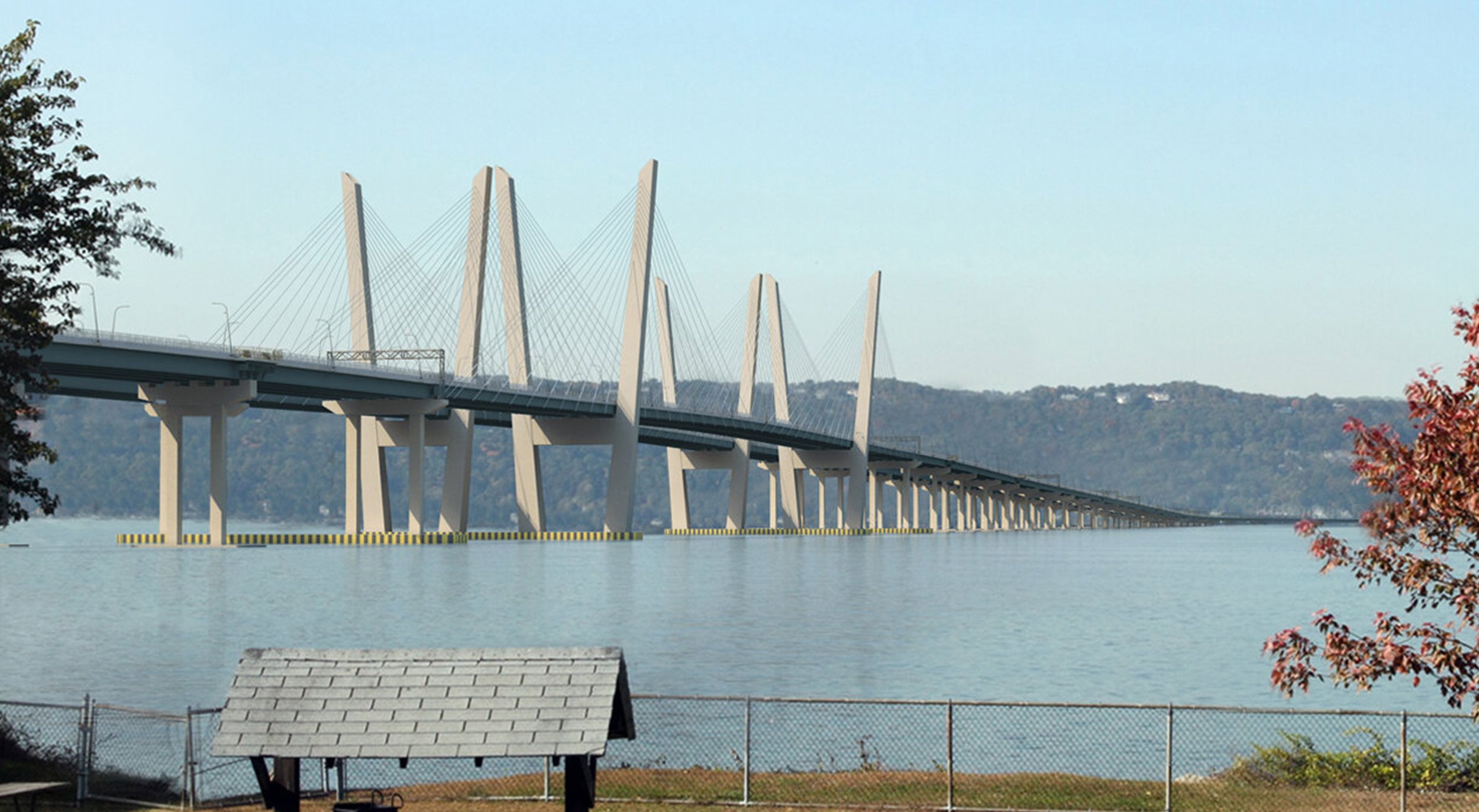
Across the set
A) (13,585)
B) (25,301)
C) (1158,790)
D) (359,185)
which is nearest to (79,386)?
(13,585)

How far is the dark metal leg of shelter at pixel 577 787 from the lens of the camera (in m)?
14.5

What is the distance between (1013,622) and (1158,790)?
44.3m

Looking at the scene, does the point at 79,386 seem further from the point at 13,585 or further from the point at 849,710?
the point at 849,710

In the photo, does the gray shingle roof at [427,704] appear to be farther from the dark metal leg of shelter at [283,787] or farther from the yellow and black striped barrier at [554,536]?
the yellow and black striped barrier at [554,536]

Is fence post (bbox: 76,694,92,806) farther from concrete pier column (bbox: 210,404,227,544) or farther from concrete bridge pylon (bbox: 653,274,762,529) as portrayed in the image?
concrete bridge pylon (bbox: 653,274,762,529)

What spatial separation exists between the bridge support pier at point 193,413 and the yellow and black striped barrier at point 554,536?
26.6 meters

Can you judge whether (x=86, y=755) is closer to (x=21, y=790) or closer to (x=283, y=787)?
(x=21, y=790)

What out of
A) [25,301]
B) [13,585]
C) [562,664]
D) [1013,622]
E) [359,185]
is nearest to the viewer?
[562,664]

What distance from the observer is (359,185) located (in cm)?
10719

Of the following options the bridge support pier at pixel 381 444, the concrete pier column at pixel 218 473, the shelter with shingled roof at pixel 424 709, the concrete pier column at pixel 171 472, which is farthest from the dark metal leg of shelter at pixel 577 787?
the bridge support pier at pixel 381 444

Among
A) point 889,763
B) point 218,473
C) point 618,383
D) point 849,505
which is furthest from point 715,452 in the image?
point 889,763

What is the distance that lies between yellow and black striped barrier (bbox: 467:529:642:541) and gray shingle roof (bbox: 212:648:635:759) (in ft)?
369

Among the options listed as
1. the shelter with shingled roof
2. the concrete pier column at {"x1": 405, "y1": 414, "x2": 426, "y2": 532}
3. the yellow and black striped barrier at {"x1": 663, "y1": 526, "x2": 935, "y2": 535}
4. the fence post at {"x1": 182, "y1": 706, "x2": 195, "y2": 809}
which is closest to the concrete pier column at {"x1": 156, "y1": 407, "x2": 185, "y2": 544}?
the concrete pier column at {"x1": 405, "y1": 414, "x2": 426, "y2": 532}

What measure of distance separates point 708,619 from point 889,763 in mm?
38848
